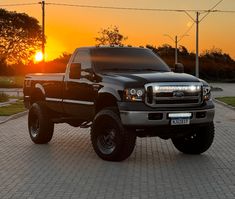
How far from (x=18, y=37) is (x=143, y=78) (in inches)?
3579

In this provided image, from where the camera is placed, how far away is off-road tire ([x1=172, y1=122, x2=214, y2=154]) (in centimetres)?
1142

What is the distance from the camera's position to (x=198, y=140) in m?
11.5

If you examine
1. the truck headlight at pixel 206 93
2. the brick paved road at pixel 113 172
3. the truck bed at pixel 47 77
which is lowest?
the brick paved road at pixel 113 172

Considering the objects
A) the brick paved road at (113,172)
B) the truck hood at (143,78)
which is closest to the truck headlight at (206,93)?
the truck hood at (143,78)

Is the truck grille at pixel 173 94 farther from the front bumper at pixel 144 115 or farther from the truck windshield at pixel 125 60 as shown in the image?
the truck windshield at pixel 125 60

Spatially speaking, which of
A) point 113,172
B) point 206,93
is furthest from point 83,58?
point 113,172

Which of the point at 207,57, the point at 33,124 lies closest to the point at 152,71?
the point at 33,124

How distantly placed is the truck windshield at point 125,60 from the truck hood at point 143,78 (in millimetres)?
625

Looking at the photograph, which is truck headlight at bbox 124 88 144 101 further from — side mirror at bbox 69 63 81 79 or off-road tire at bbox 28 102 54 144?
off-road tire at bbox 28 102 54 144

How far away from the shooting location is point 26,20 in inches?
3932

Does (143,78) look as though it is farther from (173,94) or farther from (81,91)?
(81,91)

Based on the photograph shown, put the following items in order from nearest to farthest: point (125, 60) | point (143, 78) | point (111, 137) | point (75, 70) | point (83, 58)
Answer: point (143, 78)
point (111, 137)
point (75, 70)
point (125, 60)
point (83, 58)

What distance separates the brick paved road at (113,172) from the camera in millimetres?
7868

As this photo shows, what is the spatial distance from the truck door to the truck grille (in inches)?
56.3
